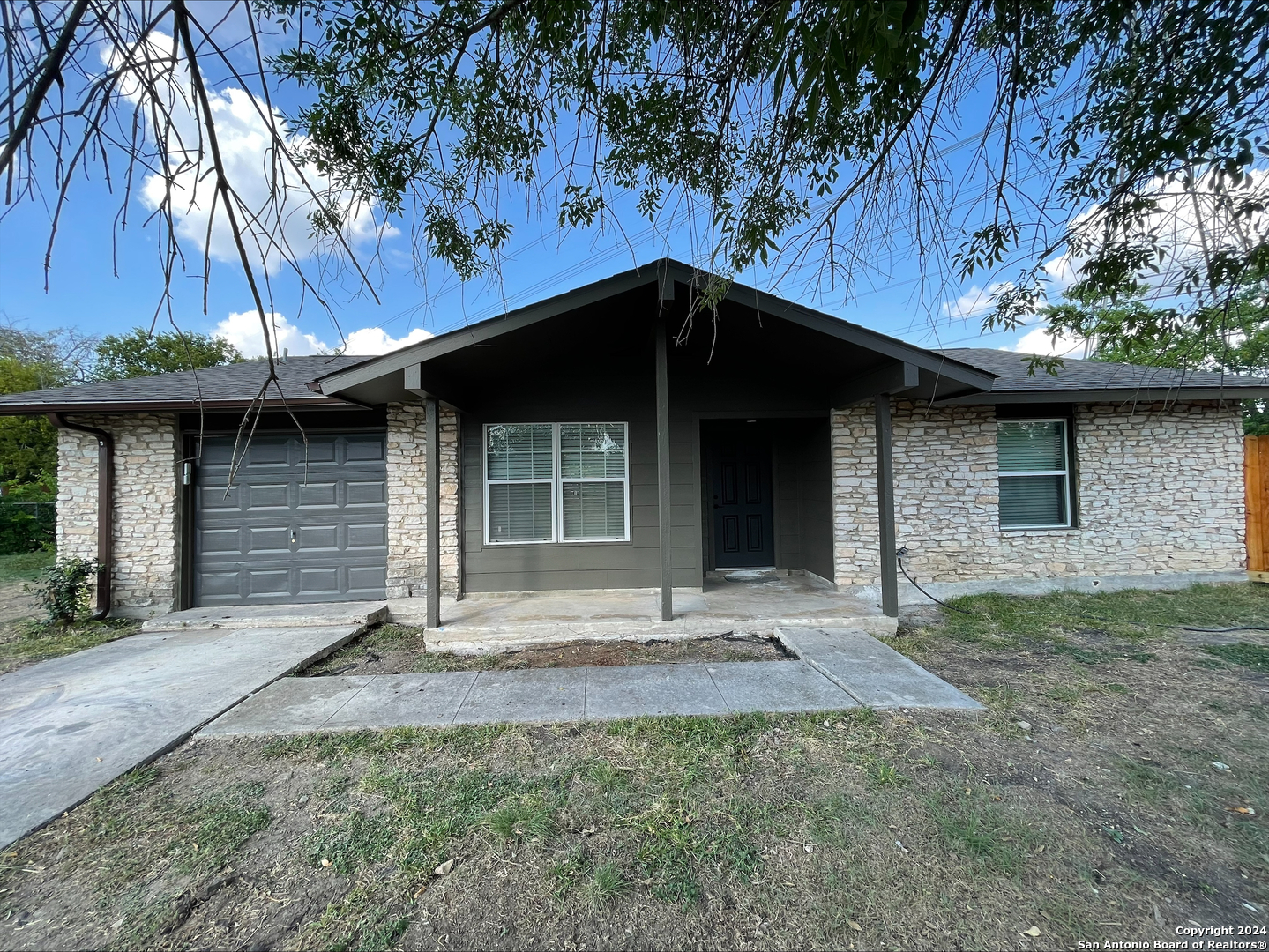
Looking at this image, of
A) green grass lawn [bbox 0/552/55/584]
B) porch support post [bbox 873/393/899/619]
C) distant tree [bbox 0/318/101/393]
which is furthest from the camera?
green grass lawn [bbox 0/552/55/584]

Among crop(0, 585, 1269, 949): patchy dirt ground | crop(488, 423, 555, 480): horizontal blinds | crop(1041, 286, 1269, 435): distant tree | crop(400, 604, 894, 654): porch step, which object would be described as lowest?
A: crop(0, 585, 1269, 949): patchy dirt ground

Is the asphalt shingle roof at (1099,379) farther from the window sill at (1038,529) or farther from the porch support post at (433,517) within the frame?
the porch support post at (433,517)

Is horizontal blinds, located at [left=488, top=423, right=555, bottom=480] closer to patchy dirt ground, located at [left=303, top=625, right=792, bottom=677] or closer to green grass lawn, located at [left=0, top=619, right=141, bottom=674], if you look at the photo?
patchy dirt ground, located at [left=303, top=625, right=792, bottom=677]

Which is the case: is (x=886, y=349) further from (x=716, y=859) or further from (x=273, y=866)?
(x=273, y=866)

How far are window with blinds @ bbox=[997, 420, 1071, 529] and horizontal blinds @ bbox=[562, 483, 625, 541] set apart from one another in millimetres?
4890

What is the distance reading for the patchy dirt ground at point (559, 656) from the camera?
442 cm

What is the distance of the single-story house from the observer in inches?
235

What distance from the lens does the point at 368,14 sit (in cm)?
242

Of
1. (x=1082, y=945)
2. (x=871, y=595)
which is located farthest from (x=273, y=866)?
(x=871, y=595)

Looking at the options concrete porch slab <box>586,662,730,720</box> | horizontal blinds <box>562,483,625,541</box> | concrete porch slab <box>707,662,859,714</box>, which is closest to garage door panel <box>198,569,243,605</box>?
horizontal blinds <box>562,483,625,541</box>

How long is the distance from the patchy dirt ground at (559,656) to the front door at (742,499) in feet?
7.90

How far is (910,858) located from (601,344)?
521 centimetres

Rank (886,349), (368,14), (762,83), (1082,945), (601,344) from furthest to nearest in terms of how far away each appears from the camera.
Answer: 1. (601,344)
2. (886,349)
3. (762,83)
4. (368,14)
5. (1082,945)

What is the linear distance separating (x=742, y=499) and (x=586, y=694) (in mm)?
4307
